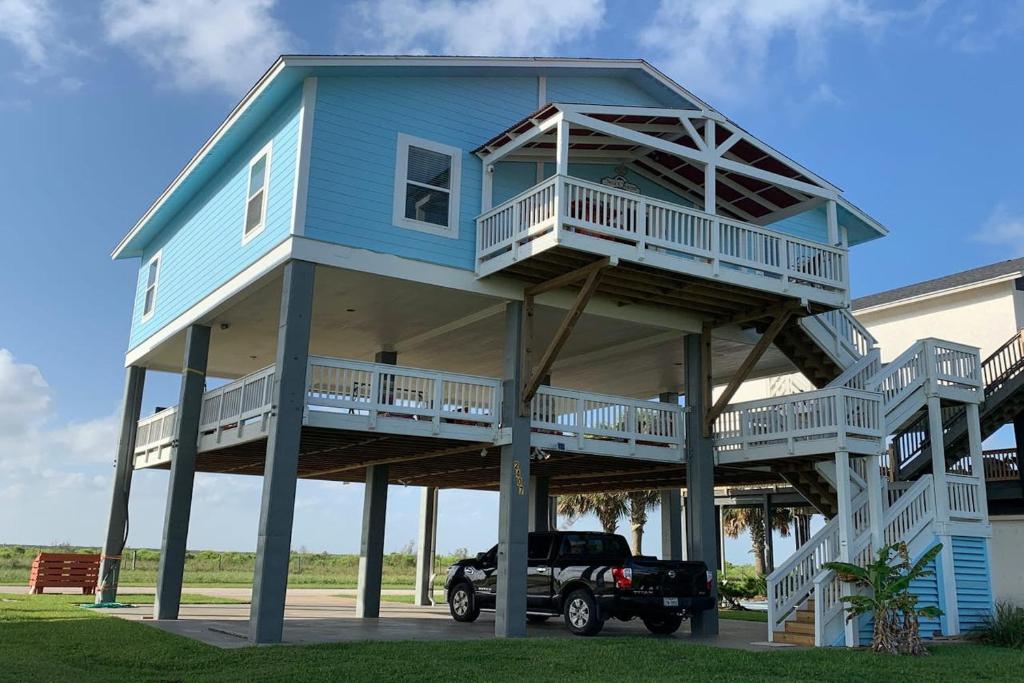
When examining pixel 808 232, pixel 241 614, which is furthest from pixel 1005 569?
pixel 241 614

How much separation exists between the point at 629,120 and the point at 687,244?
281cm

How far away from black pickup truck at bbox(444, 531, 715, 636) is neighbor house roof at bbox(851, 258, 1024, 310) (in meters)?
16.5

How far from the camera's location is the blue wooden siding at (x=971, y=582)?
59.6 ft

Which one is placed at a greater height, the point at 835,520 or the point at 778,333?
the point at 778,333

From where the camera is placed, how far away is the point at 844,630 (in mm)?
16156

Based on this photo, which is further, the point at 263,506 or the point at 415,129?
the point at 415,129

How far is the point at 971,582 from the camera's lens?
18375 mm

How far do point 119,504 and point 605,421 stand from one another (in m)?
12.4

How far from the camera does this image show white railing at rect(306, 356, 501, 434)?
16.5 metres

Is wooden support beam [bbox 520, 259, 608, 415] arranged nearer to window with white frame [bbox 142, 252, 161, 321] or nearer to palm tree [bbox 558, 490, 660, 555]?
window with white frame [bbox 142, 252, 161, 321]

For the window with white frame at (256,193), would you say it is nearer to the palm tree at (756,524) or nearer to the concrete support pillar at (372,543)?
the concrete support pillar at (372,543)

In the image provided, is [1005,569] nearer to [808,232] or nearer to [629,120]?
[808,232]

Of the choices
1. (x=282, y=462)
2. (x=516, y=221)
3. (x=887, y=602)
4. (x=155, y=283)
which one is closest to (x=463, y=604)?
(x=282, y=462)

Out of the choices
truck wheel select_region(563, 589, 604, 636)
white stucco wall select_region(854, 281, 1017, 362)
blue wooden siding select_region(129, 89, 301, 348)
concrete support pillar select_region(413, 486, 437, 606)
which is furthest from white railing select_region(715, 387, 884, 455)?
white stucco wall select_region(854, 281, 1017, 362)
